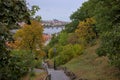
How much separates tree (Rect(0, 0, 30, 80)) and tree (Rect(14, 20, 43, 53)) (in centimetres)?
6087

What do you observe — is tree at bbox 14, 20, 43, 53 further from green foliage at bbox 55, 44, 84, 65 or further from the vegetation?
the vegetation

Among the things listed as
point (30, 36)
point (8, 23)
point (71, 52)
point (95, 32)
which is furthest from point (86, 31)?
point (8, 23)

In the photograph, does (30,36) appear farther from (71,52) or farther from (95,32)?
(95,32)

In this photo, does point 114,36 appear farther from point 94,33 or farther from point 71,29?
point 71,29

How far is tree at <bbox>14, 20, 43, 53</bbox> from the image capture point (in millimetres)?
70250

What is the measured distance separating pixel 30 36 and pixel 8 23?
2464 inches

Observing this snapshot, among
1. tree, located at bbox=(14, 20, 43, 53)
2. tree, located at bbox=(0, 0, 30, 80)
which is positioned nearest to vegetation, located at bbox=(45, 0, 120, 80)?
tree, located at bbox=(14, 20, 43, 53)

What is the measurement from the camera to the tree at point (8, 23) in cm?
852

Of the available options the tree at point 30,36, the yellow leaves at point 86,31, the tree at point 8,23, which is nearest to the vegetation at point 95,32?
the yellow leaves at point 86,31

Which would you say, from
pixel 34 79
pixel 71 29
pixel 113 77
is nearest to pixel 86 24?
pixel 71 29

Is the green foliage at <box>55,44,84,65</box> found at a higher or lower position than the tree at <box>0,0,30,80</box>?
lower

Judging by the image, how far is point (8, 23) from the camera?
8.69 m

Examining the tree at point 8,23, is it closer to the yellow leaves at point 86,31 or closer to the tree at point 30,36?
the tree at point 30,36

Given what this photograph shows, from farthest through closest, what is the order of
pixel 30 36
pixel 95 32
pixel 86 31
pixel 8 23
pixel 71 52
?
1. pixel 95 32
2. pixel 86 31
3. pixel 71 52
4. pixel 30 36
5. pixel 8 23
